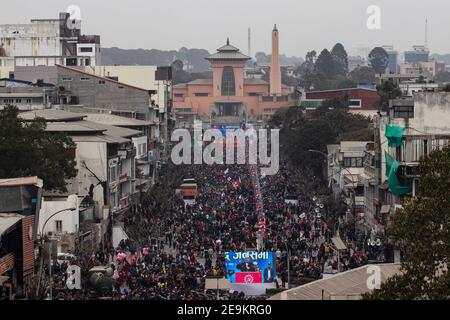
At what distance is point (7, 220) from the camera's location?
111ft

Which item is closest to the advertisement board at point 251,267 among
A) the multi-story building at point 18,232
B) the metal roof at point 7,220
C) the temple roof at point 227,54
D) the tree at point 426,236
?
the multi-story building at point 18,232

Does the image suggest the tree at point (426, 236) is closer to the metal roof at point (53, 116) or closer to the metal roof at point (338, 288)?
the metal roof at point (338, 288)

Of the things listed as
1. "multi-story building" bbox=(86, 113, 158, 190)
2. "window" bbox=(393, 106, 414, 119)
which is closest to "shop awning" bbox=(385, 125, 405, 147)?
"window" bbox=(393, 106, 414, 119)

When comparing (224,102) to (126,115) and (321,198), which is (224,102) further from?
(321,198)

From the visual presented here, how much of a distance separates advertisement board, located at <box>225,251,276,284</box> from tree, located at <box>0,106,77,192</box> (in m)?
11.5

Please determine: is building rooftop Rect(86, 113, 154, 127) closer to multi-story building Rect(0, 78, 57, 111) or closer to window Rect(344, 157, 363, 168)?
multi-story building Rect(0, 78, 57, 111)

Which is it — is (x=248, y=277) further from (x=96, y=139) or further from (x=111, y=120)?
(x=111, y=120)

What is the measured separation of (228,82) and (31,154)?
14443 cm

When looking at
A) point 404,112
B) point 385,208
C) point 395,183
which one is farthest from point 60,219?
point 404,112

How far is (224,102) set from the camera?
184 meters

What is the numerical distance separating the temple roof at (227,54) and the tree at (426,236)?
16538 cm

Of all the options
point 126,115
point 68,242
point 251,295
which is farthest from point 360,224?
point 126,115

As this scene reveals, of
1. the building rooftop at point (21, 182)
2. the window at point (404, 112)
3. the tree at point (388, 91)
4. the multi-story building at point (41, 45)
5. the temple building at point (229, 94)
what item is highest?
the multi-story building at point (41, 45)

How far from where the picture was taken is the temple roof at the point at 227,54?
610ft
